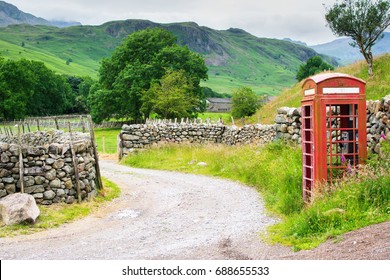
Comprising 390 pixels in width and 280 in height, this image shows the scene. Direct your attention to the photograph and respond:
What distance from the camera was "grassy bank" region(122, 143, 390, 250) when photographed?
8.08 metres

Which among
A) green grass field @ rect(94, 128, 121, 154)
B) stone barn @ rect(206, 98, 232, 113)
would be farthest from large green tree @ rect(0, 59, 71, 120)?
stone barn @ rect(206, 98, 232, 113)

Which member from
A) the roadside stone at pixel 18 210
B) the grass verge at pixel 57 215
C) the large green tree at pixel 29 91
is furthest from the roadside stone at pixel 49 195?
the large green tree at pixel 29 91

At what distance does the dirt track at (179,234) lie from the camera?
23.9 ft

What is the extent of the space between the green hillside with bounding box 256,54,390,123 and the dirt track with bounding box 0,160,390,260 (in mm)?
20939

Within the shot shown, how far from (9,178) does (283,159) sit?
7718 millimetres

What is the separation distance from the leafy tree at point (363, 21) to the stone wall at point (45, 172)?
100 feet

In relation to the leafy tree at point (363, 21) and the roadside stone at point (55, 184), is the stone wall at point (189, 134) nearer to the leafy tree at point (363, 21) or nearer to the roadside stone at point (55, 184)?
the roadside stone at point (55, 184)

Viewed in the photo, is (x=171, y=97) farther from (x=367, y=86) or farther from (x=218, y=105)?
(x=218, y=105)

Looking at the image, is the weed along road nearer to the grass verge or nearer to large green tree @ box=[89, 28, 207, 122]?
the grass verge

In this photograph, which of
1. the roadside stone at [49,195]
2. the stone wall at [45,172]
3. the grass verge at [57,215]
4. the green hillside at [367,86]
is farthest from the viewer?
the green hillside at [367,86]

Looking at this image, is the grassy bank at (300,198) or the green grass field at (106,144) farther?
the green grass field at (106,144)

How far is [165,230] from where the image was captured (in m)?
10.2

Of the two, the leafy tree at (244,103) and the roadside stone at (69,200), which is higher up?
the leafy tree at (244,103)
